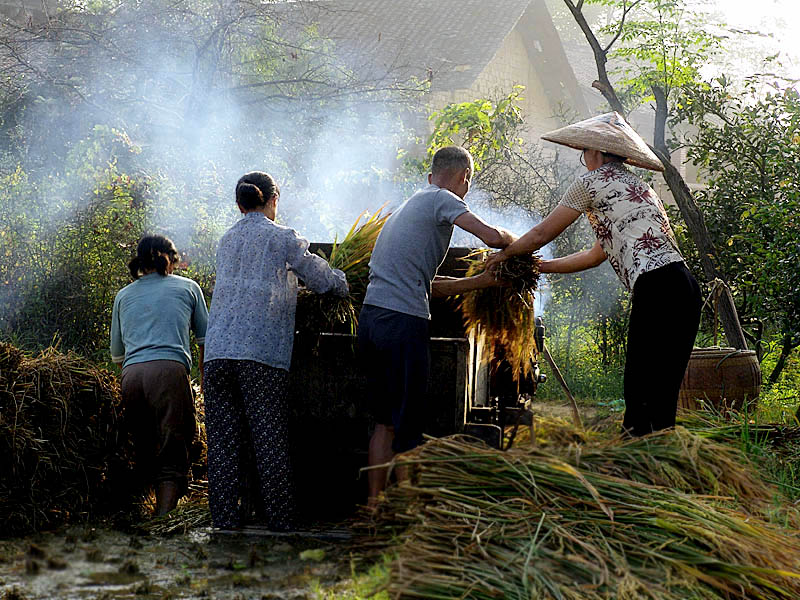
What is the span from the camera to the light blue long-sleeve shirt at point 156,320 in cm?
582

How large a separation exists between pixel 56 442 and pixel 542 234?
3105 mm

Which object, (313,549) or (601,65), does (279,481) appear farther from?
(601,65)

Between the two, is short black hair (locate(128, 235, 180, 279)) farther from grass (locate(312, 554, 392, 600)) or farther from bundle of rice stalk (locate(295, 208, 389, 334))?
grass (locate(312, 554, 392, 600))

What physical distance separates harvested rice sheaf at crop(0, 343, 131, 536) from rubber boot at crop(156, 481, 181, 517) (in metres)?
0.28

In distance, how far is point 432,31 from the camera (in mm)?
23922

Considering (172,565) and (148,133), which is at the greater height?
(148,133)

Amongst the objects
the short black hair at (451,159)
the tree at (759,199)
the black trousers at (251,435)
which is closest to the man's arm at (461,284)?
the short black hair at (451,159)

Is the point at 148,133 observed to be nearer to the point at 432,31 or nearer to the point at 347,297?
the point at 347,297

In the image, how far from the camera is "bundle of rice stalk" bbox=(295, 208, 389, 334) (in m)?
5.59

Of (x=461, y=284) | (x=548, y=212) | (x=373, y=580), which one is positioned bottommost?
(x=373, y=580)

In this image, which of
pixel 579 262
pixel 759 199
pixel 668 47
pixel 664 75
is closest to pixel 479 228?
pixel 579 262

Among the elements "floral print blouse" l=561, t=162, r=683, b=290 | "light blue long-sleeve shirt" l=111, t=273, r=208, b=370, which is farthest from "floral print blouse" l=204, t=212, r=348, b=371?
"floral print blouse" l=561, t=162, r=683, b=290

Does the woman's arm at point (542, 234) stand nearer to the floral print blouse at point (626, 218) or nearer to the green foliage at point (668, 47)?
the floral print blouse at point (626, 218)

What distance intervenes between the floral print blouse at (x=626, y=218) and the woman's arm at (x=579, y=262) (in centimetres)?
32
